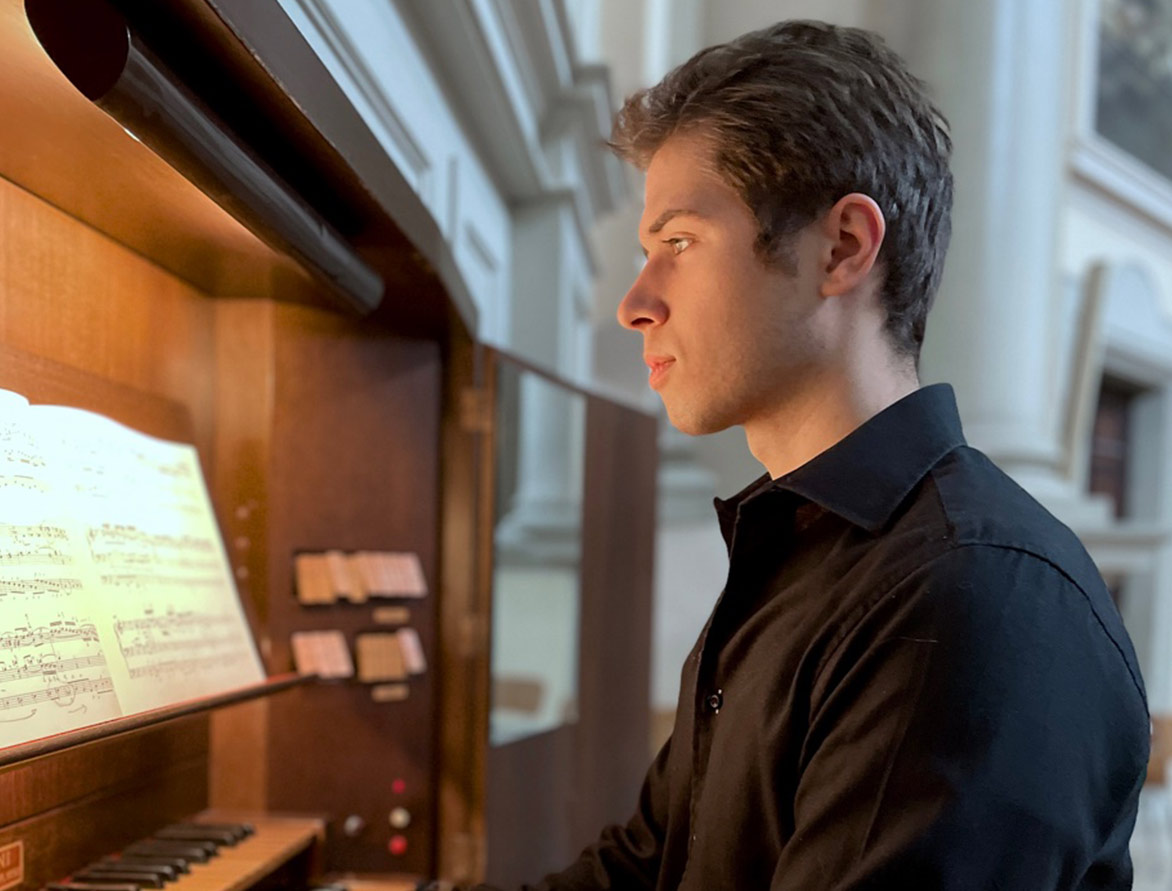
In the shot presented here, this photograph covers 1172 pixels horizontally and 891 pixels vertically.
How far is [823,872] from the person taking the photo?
0.84 m

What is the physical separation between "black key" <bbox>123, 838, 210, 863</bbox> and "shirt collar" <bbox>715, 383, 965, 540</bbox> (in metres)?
1.02

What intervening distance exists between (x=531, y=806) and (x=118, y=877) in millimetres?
1300

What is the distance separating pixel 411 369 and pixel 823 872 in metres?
1.53

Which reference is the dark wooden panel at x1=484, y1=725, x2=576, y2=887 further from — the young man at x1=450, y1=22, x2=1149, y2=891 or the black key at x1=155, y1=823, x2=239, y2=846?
the young man at x1=450, y1=22, x2=1149, y2=891

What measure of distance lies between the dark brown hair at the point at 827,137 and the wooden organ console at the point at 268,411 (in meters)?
0.42

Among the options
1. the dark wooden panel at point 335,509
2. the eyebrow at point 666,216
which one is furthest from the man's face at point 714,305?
the dark wooden panel at point 335,509

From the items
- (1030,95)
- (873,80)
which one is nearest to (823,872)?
(873,80)

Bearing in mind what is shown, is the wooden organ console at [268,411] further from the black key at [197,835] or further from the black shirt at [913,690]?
the black shirt at [913,690]

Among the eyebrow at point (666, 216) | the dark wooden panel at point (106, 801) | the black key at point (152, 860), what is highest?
the eyebrow at point (666, 216)

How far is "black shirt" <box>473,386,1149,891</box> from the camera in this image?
0.80 meters

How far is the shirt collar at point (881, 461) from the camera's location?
3.30 feet

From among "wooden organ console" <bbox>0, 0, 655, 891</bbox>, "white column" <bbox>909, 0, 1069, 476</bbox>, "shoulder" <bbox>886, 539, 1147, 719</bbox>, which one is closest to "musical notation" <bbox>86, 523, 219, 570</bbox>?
"wooden organ console" <bbox>0, 0, 655, 891</bbox>

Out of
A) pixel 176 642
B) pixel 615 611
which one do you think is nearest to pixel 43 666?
pixel 176 642

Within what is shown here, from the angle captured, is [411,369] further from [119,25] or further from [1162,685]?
[1162,685]
